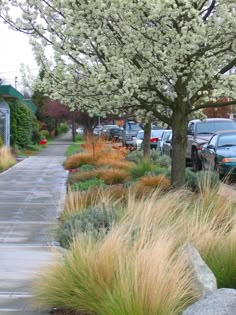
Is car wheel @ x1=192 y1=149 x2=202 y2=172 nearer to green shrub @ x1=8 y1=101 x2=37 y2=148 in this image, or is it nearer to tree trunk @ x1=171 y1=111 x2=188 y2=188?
tree trunk @ x1=171 y1=111 x2=188 y2=188

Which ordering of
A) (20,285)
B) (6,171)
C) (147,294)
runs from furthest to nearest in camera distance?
1. (6,171)
2. (20,285)
3. (147,294)

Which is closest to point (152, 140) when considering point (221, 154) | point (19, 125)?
point (19, 125)

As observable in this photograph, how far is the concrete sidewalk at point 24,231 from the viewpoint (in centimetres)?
598

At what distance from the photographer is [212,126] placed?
22.8 metres

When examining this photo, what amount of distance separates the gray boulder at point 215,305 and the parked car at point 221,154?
37.4 ft

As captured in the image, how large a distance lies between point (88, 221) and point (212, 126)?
15.5 m

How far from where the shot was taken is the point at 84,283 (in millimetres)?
5285

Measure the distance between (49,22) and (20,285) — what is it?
200 inches

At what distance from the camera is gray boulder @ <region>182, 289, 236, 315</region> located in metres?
4.48

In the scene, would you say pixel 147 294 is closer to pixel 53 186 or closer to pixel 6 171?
pixel 53 186

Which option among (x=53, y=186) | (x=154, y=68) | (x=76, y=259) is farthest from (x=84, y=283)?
(x=53, y=186)

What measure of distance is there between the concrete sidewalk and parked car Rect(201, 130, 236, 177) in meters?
4.29

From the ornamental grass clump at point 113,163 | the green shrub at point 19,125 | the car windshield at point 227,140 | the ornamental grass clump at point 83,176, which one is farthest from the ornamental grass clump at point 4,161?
the green shrub at point 19,125

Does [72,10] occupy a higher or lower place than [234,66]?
higher
